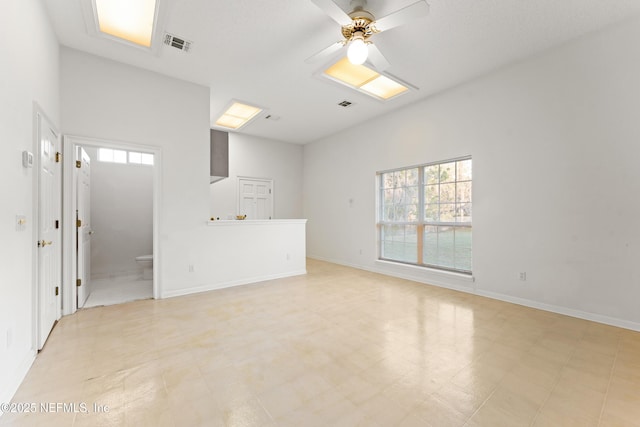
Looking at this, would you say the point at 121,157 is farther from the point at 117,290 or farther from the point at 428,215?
the point at 428,215

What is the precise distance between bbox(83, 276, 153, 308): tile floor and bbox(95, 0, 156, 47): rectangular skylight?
3.31 m

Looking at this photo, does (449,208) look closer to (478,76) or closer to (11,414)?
(478,76)

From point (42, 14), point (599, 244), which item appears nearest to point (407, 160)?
point (599, 244)

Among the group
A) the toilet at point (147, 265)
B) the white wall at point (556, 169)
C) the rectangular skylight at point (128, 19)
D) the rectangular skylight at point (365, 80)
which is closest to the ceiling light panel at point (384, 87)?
the rectangular skylight at point (365, 80)

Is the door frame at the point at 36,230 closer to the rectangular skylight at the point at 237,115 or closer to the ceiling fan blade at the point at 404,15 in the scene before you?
the rectangular skylight at the point at 237,115

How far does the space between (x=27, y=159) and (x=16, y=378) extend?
1567mm

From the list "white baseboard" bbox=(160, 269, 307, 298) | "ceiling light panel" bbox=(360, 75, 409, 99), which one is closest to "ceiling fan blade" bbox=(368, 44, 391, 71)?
"ceiling light panel" bbox=(360, 75, 409, 99)

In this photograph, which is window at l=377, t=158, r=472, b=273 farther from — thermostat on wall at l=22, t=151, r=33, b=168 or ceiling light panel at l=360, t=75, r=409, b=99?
thermostat on wall at l=22, t=151, r=33, b=168

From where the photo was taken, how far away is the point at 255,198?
6898 millimetres

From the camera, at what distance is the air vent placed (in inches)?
119

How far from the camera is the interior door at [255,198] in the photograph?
22.0ft

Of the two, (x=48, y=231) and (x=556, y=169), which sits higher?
(x=556, y=169)

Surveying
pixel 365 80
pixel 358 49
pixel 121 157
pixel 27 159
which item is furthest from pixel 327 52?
pixel 121 157

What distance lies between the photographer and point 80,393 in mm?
1757
